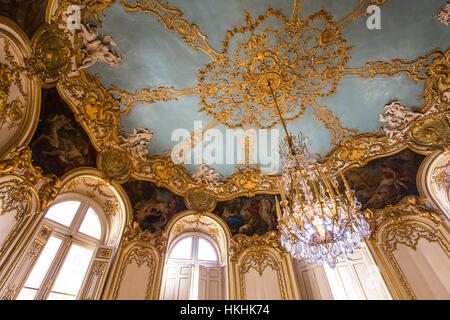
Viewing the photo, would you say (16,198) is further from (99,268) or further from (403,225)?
(403,225)

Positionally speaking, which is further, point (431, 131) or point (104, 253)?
point (431, 131)

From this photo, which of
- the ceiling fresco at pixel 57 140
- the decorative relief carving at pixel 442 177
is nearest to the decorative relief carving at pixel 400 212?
the decorative relief carving at pixel 442 177

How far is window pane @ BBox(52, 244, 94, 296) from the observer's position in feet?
16.3

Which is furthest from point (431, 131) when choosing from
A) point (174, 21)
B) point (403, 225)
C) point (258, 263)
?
point (174, 21)

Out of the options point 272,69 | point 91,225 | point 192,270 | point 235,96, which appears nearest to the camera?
point 272,69

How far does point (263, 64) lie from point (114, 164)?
4.75 meters

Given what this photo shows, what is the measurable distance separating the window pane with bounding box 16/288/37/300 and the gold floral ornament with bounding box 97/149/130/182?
278 cm

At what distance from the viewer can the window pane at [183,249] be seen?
23.6 ft

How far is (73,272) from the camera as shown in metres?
5.28

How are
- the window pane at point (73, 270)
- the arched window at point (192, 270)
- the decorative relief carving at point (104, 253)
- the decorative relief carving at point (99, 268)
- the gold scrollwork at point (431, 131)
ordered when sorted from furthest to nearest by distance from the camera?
1. the arched window at point (192, 270)
2. the gold scrollwork at point (431, 131)
3. the decorative relief carving at point (104, 253)
4. the decorative relief carving at point (99, 268)
5. the window pane at point (73, 270)

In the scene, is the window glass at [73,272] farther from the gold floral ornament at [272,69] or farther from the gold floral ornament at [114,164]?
the gold floral ornament at [272,69]

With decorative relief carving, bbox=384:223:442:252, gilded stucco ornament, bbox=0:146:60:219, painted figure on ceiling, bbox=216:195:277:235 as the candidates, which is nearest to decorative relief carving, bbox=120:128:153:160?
gilded stucco ornament, bbox=0:146:60:219

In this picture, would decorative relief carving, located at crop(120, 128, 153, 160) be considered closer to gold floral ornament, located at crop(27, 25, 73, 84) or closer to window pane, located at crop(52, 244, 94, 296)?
gold floral ornament, located at crop(27, 25, 73, 84)
